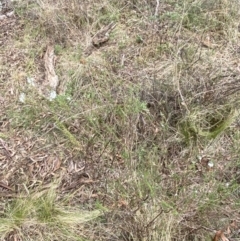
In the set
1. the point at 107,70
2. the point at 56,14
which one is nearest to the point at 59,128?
the point at 107,70

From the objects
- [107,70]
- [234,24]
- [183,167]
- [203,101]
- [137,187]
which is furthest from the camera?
[234,24]

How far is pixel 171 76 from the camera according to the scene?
2500 millimetres

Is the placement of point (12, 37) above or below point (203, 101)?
above

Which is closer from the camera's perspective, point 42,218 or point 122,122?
point 42,218

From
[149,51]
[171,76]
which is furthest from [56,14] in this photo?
[171,76]

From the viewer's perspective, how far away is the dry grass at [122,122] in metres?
1.98

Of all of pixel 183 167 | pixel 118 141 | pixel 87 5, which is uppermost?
pixel 87 5

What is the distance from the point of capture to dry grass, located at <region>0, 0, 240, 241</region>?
1.98 m

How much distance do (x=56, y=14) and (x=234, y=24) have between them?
1.20 metres

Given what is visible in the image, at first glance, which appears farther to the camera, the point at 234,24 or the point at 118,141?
the point at 234,24

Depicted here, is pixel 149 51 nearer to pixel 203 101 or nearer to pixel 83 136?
pixel 203 101

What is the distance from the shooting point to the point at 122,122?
2287mm

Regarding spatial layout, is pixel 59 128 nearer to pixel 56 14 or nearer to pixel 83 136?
pixel 83 136

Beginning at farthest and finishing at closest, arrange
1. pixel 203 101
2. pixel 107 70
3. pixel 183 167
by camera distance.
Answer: pixel 107 70 < pixel 203 101 < pixel 183 167
